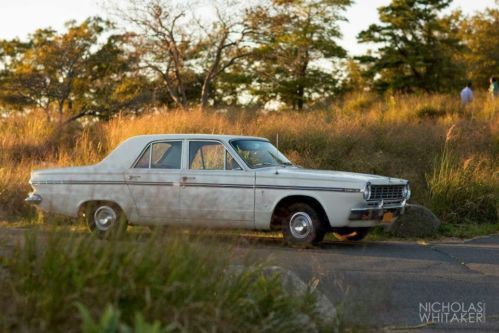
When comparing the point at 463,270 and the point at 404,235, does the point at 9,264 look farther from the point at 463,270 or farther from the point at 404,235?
the point at 404,235

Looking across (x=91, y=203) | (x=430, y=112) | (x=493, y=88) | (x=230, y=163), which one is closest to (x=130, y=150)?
(x=91, y=203)

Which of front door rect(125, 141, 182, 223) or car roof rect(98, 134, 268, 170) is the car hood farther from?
front door rect(125, 141, 182, 223)

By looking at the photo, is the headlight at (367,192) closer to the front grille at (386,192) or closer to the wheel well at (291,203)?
the front grille at (386,192)

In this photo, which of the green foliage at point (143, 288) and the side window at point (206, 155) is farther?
the side window at point (206, 155)

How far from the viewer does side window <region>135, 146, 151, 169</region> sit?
430 inches

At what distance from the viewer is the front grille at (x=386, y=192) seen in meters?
10.3

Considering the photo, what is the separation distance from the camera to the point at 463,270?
29.5 feet

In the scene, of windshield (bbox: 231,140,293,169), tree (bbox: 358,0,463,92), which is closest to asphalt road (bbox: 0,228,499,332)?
windshield (bbox: 231,140,293,169)

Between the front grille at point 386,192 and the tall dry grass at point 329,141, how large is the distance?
3.10m

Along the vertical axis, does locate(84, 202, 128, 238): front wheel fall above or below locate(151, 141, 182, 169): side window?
below

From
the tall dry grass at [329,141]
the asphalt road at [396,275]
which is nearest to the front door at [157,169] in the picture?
the asphalt road at [396,275]

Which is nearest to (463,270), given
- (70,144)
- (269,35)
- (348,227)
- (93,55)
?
(348,227)

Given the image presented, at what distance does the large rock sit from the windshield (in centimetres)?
246

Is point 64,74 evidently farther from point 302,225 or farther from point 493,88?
point 302,225
